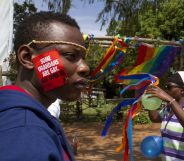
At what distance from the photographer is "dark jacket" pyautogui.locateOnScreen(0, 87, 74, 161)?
94cm

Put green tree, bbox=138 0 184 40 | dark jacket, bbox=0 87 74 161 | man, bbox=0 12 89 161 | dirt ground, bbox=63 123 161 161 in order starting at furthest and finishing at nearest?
green tree, bbox=138 0 184 40 → dirt ground, bbox=63 123 161 161 → man, bbox=0 12 89 161 → dark jacket, bbox=0 87 74 161

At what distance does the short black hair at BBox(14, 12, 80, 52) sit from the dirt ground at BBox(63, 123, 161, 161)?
18.0 feet

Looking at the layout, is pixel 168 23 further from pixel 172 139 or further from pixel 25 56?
pixel 25 56

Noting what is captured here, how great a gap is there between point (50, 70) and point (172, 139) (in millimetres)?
2034

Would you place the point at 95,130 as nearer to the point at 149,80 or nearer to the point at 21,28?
the point at 149,80

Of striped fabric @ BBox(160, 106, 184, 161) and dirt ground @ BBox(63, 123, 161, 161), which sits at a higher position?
striped fabric @ BBox(160, 106, 184, 161)

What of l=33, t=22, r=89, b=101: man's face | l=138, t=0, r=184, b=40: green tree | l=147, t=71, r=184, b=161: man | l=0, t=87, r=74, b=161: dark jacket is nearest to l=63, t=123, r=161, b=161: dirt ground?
l=147, t=71, r=184, b=161: man

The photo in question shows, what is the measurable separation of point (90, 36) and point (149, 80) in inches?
72.9

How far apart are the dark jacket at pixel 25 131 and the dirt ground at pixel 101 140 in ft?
18.6

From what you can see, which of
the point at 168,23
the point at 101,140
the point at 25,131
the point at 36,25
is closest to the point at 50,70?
the point at 36,25

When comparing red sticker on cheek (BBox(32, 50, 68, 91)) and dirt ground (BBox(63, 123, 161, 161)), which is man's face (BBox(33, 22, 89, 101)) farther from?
dirt ground (BBox(63, 123, 161, 161))

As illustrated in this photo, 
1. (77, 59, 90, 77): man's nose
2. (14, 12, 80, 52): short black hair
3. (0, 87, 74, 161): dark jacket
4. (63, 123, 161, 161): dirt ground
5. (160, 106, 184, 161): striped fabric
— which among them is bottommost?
(63, 123, 161, 161): dirt ground

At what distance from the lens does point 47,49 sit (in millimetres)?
1338

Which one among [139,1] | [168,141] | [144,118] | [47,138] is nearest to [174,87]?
[168,141]
